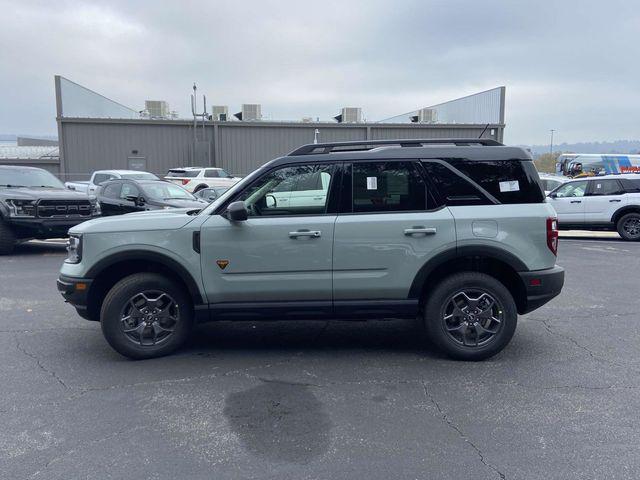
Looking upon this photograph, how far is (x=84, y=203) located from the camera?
11.0m

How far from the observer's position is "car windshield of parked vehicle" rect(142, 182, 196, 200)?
1328 centimetres

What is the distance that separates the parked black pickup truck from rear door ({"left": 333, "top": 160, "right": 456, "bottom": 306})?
785 centimetres

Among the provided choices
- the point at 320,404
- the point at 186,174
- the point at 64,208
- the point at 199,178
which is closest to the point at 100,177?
the point at 199,178

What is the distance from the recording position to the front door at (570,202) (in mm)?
15062

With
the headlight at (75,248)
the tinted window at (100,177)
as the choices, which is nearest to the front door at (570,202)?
the headlight at (75,248)

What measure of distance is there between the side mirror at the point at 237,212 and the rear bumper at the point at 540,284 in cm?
256

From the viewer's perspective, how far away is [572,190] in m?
15.3

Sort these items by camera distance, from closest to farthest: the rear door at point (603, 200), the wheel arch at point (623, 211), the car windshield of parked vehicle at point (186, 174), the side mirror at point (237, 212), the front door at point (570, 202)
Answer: the side mirror at point (237, 212) → the wheel arch at point (623, 211) → the rear door at point (603, 200) → the front door at point (570, 202) → the car windshield of parked vehicle at point (186, 174)

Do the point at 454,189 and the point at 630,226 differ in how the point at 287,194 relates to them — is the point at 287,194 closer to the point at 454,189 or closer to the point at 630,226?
the point at 454,189

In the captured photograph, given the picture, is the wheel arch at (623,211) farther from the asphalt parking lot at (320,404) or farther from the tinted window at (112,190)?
the tinted window at (112,190)

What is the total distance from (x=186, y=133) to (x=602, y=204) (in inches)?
859

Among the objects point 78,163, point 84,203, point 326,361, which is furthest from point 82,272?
point 78,163

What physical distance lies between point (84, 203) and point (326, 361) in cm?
815

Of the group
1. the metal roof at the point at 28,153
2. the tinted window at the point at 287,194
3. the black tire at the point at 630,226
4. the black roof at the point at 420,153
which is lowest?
the black tire at the point at 630,226
